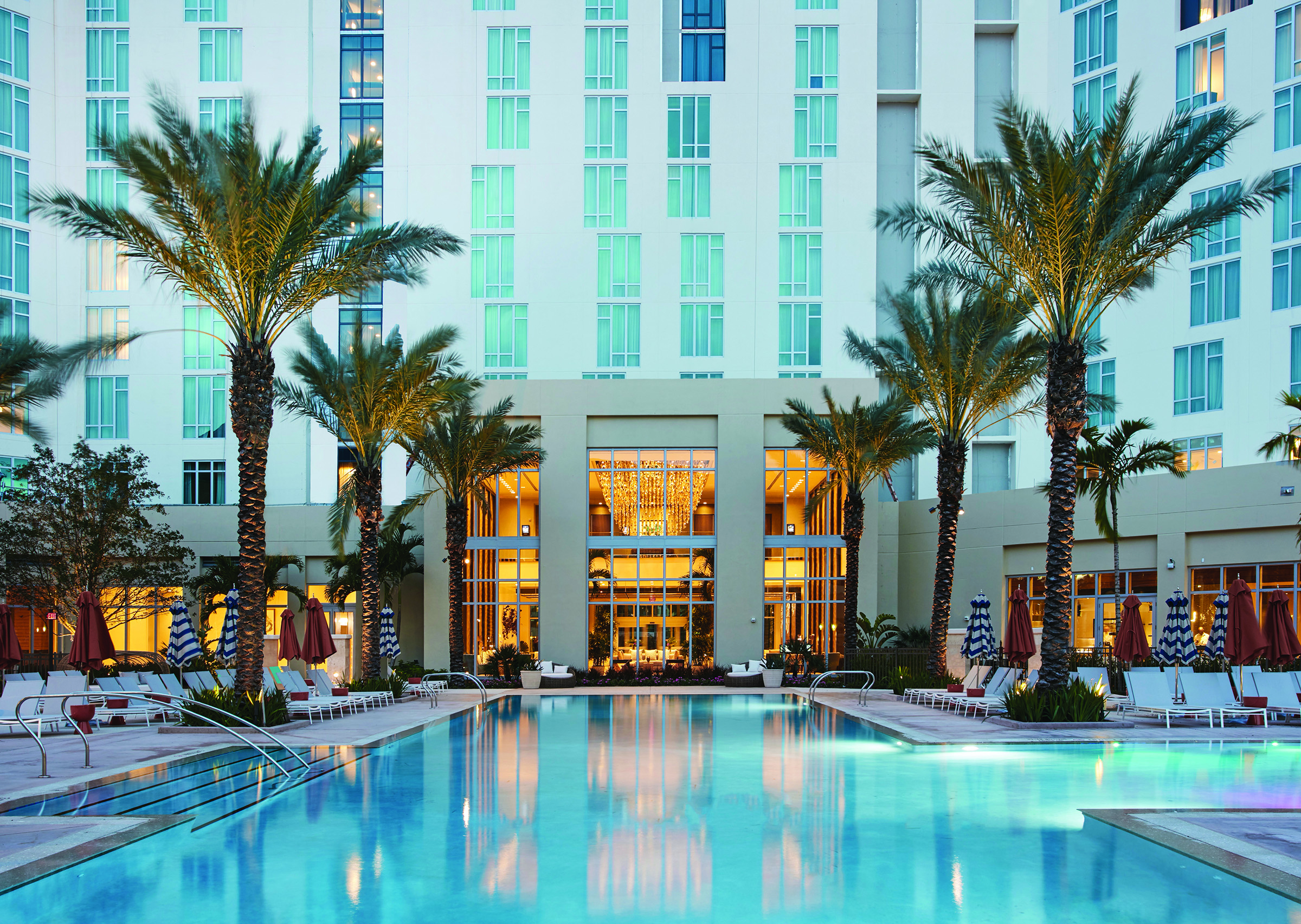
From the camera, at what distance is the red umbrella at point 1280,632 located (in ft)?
59.8

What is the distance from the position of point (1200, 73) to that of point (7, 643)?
39.2 m

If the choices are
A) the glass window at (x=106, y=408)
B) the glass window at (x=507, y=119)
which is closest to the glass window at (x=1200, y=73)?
the glass window at (x=507, y=119)

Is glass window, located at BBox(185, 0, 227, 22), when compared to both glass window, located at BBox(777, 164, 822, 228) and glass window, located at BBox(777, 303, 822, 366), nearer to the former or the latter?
glass window, located at BBox(777, 164, 822, 228)

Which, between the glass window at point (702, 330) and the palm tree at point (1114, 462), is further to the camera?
the glass window at point (702, 330)

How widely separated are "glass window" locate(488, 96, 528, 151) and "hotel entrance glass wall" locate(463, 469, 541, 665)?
578 inches

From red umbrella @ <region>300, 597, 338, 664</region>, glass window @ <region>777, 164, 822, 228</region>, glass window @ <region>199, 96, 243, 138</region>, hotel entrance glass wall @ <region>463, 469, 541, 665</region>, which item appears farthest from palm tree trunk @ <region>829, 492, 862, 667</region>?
glass window @ <region>199, 96, 243, 138</region>

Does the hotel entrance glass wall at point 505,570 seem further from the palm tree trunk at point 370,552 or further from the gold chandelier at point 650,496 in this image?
the palm tree trunk at point 370,552

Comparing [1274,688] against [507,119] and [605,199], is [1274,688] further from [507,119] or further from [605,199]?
[507,119]

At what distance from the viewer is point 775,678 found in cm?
3008

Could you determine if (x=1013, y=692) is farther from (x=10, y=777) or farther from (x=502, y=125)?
(x=502, y=125)

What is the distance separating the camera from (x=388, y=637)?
26.0 meters

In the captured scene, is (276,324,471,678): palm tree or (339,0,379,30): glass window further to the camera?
(339,0,379,30): glass window

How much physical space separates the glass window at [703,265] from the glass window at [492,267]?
6230mm

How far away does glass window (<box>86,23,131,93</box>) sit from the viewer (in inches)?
1747
